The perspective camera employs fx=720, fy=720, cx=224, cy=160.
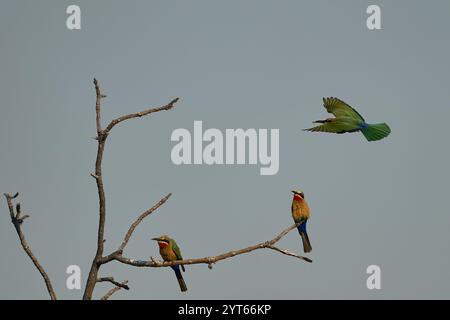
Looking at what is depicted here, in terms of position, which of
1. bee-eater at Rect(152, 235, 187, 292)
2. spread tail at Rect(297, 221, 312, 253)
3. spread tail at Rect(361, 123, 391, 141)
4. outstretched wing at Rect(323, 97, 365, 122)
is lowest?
bee-eater at Rect(152, 235, 187, 292)

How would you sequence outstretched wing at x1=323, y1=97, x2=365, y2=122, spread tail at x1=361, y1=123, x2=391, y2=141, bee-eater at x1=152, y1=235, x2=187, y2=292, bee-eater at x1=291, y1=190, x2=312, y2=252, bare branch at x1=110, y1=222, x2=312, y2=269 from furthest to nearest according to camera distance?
1. bee-eater at x1=152, y1=235, x2=187, y2=292
2. bee-eater at x1=291, y1=190, x2=312, y2=252
3. outstretched wing at x1=323, y1=97, x2=365, y2=122
4. spread tail at x1=361, y1=123, x2=391, y2=141
5. bare branch at x1=110, y1=222, x2=312, y2=269

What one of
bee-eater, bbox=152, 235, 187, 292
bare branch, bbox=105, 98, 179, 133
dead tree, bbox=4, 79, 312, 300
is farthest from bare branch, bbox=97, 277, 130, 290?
bee-eater, bbox=152, 235, 187, 292

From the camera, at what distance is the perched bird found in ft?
25.8

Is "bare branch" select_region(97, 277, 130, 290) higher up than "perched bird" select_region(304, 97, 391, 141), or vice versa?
"perched bird" select_region(304, 97, 391, 141)

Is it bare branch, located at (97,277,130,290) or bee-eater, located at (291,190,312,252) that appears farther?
bee-eater, located at (291,190,312,252)

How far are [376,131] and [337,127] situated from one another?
428 millimetres

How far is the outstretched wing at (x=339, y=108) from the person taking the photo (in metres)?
8.11

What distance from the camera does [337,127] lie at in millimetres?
8008

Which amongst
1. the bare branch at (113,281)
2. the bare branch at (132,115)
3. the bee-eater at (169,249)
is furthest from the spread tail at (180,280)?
the bare branch at (132,115)

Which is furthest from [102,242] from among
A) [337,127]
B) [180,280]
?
[180,280]

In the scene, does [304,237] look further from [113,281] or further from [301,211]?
[113,281]

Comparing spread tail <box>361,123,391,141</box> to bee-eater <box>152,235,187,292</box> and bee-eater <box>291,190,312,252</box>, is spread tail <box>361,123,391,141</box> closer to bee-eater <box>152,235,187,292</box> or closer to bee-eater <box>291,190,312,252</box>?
bee-eater <box>291,190,312,252</box>
